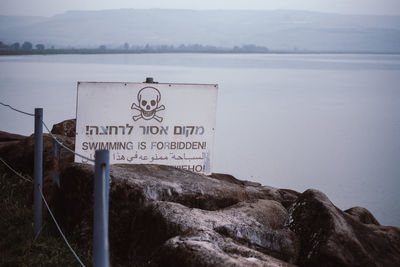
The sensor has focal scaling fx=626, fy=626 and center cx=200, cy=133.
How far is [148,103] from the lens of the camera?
5016 mm

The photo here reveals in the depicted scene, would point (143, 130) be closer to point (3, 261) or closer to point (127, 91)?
point (127, 91)

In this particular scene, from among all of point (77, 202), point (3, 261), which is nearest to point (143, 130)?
point (77, 202)

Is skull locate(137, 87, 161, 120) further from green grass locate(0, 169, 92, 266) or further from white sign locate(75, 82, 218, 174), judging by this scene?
green grass locate(0, 169, 92, 266)

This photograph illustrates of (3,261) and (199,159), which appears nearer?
(3,261)

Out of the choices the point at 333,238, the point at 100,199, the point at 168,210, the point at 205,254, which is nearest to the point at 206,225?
the point at 168,210

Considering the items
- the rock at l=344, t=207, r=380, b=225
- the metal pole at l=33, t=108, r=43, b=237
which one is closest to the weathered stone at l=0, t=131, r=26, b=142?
the metal pole at l=33, t=108, r=43, b=237

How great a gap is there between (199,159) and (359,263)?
1.68m

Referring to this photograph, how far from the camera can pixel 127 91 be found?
4.96 m

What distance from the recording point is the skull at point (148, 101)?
→ 498 cm

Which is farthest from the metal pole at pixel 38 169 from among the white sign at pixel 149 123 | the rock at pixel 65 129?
the rock at pixel 65 129

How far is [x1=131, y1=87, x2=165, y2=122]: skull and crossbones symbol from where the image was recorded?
16.4 ft

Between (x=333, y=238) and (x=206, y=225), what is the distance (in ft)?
2.78

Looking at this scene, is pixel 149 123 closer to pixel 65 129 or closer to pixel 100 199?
pixel 100 199

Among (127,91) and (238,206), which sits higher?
(127,91)
